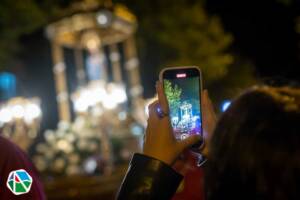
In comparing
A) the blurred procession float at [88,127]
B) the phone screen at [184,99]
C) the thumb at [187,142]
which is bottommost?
the blurred procession float at [88,127]

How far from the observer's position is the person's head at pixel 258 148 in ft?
3.26

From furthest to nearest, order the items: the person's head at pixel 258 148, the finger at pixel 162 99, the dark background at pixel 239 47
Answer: the dark background at pixel 239 47 → the finger at pixel 162 99 → the person's head at pixel 258 148

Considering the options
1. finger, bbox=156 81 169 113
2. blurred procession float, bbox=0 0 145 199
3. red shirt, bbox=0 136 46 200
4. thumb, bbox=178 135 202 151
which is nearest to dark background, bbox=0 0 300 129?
blurred procession float, bbox=0 0 145 199

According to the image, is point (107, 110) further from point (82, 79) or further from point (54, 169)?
point (82, 79)

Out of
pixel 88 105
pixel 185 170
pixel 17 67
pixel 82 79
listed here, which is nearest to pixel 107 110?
pixel 88 105

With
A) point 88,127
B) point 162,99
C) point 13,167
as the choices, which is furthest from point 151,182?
point 88,127

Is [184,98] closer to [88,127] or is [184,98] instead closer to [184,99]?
[184,99]

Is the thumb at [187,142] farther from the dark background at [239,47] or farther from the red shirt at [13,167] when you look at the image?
the dark background at [239,47]

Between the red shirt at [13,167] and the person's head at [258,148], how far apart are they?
3.35 feet

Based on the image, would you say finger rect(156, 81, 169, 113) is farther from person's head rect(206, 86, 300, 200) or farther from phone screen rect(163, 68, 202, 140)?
person's head rect(206, 86, 300, 200)

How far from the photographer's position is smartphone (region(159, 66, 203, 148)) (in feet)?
5.20

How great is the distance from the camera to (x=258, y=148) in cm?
101

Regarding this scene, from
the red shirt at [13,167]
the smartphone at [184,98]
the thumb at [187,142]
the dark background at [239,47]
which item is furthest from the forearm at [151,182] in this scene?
the dark background at [239,47]

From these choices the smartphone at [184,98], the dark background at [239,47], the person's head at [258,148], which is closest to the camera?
the person's head at [258,148]
